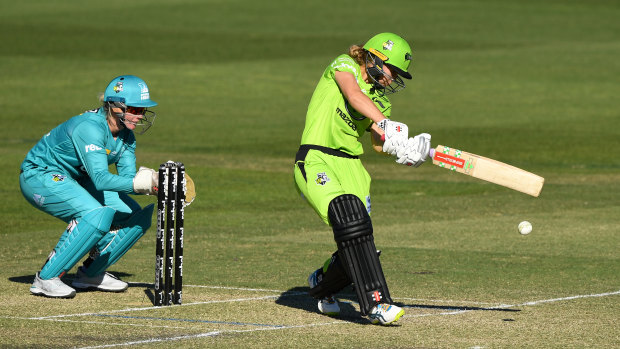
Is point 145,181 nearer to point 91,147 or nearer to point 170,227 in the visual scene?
point 170,227

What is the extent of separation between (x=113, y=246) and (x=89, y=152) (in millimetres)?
940

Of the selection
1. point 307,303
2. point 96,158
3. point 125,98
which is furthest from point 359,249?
point 125,98

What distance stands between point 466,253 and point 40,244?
4417 millimetres

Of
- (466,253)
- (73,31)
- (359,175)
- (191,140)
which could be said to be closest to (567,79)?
(191,140)

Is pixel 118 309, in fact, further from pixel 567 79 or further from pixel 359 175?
→ pixel 567 79

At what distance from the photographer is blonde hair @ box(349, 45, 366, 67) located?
29.2 feet

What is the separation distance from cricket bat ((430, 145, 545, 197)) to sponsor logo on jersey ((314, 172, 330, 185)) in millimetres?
787

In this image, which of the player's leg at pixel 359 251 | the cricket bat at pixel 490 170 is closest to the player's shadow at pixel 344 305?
the player's leg at pixel 359 251

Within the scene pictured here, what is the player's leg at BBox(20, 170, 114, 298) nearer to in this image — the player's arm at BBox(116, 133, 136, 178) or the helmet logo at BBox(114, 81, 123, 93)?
the player's arm at BBox(116, 133, 136, 178)

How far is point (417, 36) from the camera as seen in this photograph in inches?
1825

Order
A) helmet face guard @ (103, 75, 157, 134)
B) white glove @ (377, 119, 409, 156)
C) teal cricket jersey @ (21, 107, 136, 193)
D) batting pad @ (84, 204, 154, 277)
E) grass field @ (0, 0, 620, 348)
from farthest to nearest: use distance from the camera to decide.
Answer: batting pad @ (84, 204, 154, 277) → helmet face guard @ (103, 75, 157, 134) → teal cricket jersey @ (21, 107, 136, 193) → grass field @ (0, 0, 620, 348) → white glove @ (377, 119, 409, 156)

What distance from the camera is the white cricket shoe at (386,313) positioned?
8.17m

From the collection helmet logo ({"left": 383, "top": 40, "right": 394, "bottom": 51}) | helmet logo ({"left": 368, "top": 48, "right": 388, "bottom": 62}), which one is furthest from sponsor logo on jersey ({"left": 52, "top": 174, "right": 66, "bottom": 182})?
helmet logo ({"left": 383, "top": 40, "right": 394, "bottom": 51})

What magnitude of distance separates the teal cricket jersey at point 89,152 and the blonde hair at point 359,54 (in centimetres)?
193
